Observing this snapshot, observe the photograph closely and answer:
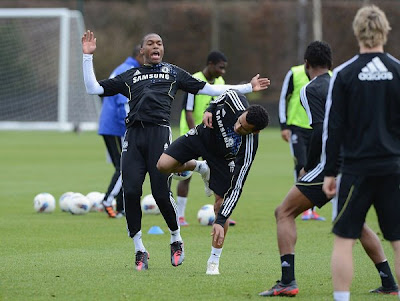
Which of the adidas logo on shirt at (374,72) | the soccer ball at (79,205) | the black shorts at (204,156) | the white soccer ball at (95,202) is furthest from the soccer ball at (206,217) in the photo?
the adidas logo on shirt at (374,72)

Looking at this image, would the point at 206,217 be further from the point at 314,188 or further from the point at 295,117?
the point at 314,188

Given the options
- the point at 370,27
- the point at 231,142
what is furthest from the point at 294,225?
the point at 370,27

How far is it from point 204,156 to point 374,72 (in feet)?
10.1

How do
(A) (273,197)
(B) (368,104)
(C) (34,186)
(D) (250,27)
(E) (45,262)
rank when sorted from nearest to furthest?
1. (B) (368,104)
2. (E) (45,262)
3. (A) (273,197)
4. (C) (34,186)
5. (D) (250,27)

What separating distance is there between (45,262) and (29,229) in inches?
122

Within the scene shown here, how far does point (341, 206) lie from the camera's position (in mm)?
6887

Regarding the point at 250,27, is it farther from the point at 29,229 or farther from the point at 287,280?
the point at 287,280

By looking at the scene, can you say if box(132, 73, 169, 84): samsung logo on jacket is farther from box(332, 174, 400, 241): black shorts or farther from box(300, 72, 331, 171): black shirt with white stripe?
box(332, 174, 400, 241): black shorts

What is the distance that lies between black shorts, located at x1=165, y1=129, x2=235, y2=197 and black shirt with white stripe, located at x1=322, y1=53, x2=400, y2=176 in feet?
9.09

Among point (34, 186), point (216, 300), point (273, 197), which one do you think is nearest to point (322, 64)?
point (216, 300)

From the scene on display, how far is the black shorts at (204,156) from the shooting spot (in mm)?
9375

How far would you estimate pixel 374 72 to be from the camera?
672cm

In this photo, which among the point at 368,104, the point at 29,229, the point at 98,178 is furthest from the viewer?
the point at 98,178

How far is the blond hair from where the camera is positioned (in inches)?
264
